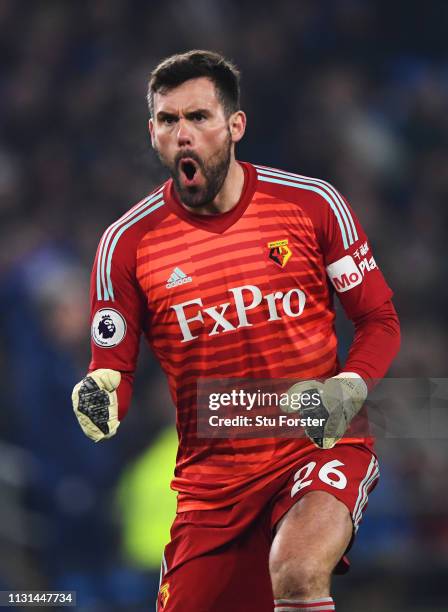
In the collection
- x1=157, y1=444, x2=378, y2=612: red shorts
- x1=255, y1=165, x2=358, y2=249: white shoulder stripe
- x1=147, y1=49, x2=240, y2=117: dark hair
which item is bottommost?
x1=157, y1=444, x2=378, y2=612: red shorts

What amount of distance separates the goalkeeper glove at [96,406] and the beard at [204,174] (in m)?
0.71

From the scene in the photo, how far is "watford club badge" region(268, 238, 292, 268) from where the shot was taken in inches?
167

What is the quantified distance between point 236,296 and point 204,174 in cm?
45

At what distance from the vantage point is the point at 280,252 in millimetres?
4246

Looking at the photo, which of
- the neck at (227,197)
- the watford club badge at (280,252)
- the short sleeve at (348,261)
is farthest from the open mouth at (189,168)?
the short sleeve at (348,261)

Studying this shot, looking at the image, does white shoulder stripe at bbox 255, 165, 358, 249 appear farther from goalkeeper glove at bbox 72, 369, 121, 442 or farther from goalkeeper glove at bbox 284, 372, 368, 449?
goalkeeper glove at bbox 72, 369, 121, 442

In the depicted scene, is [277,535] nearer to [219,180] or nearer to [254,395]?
[254,395]

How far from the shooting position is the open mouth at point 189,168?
4180 mm

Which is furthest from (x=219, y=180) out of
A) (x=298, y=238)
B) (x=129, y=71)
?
(x=129, y=71)

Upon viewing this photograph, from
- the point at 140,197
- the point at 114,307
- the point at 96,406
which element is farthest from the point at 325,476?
the point at 140,197

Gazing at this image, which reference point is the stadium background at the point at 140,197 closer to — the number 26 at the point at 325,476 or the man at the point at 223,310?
the man at the point at 223,310

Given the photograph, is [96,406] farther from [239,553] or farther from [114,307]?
[239,553]

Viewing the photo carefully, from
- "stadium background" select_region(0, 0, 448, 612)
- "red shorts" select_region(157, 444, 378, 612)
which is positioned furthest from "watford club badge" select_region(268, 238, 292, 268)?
"stadium background" select_region(0, 0, 448, 612)

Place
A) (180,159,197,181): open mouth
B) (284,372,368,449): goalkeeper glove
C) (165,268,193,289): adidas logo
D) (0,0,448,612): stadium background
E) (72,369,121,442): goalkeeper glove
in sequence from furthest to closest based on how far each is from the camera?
(0,0,448,612): stadium background → (165,268,193,289): adidas logo → (180,159,197,181): open mouth → (72,369,121,442): goalkeeper glove → (284,372,368,449): goalkeeper glove
